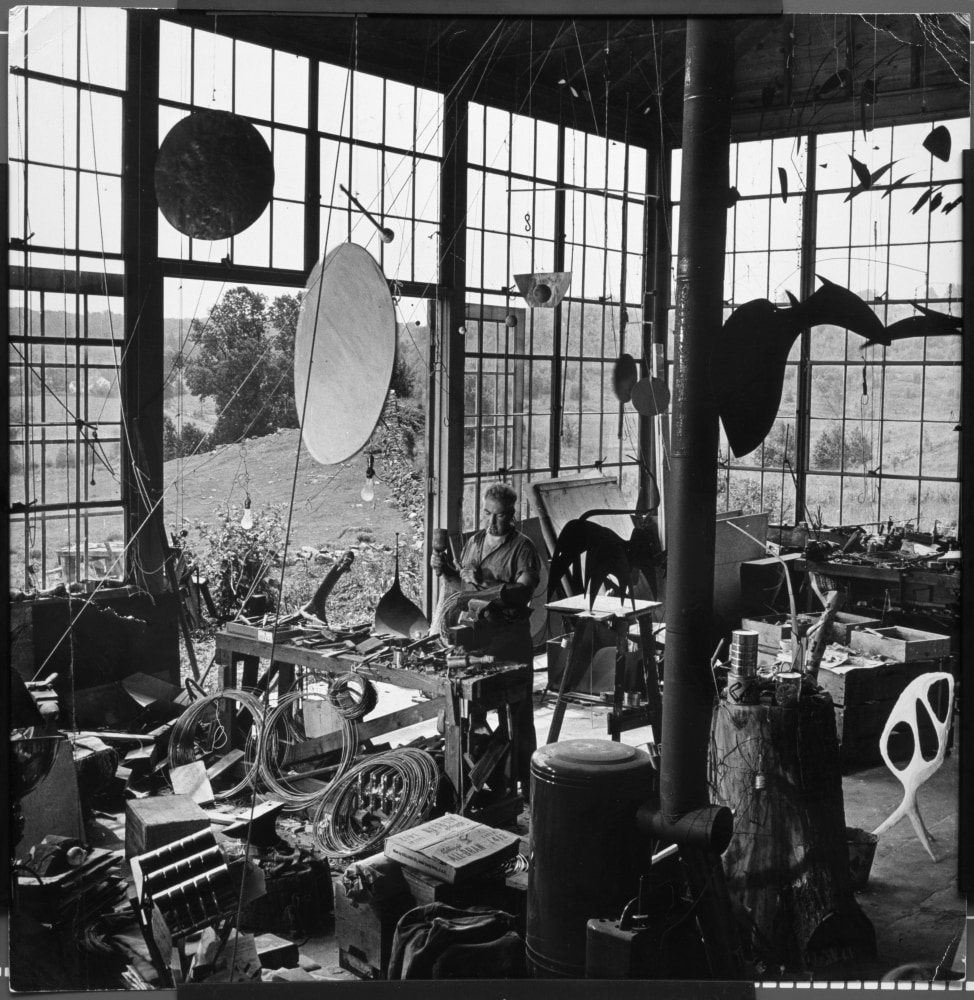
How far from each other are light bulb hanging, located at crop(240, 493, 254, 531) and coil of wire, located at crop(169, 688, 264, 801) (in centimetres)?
58

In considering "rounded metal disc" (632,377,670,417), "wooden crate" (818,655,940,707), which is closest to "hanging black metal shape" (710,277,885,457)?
"rounded metal disc" (632,377,670,417)

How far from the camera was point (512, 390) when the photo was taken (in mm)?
4156

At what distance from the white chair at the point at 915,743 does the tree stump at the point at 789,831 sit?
231mm

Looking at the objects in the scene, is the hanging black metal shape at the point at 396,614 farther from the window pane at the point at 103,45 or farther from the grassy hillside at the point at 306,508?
the window pane at the point at 103,45

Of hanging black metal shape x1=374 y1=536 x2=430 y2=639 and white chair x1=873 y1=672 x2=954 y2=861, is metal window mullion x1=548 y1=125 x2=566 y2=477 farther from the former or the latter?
white chair x1=873 y1=672 x2=954 y2=861

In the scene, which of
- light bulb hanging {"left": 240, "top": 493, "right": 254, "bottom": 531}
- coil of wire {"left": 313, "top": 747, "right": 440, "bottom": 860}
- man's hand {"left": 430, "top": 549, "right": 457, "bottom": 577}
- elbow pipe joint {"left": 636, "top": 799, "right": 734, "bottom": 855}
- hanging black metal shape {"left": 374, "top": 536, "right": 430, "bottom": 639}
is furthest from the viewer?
man's hand {"left": 430, "top": 549, "right": 457, "bottom": 577}

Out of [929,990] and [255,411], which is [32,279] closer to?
[255,411]

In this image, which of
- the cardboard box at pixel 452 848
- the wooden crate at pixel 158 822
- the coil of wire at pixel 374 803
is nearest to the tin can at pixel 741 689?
the cardboard box at pixel 452 848

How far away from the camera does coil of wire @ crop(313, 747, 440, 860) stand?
3.62m

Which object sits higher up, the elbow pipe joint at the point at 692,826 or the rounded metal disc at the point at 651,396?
the rounded metal disc at the point at 651,396

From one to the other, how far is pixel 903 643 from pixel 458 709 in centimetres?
161

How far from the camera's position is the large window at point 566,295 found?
3658mm

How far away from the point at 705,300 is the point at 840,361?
1.74 feet

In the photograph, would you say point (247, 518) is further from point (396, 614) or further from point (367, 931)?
point (367, 931)
